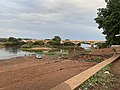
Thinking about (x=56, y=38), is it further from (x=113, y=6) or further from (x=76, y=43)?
(x=113, y=6)

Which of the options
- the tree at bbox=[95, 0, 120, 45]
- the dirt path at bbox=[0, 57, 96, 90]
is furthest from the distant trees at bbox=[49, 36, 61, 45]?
the dirt path at bbox=[0, 57, 96, 90]

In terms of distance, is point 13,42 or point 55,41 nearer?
point 55,41

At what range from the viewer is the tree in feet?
91.8

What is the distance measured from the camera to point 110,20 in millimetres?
28016

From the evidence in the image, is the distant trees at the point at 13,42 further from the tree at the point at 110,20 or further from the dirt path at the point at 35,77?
the dirt path at the point at 35,77

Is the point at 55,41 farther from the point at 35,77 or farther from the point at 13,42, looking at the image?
the point at 35,77

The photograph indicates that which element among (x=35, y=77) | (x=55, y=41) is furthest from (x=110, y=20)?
(x=55, y=41)

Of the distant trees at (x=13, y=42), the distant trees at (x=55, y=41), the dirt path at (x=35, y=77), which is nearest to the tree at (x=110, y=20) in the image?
the dirt path at (x=35, y=77)

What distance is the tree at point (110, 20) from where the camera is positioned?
28.0 metres

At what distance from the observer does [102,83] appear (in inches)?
474

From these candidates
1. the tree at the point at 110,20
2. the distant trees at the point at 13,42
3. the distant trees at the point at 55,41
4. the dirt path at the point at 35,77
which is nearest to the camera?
the dirt path at the point at 35,77

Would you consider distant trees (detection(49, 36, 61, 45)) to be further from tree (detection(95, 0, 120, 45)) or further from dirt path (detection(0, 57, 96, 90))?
dirt path (detection(0, 57, 96, 90))

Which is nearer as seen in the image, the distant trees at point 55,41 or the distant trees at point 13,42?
the distant trees at point 55,41

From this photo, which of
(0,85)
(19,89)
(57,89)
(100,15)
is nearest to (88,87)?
(57,89)
